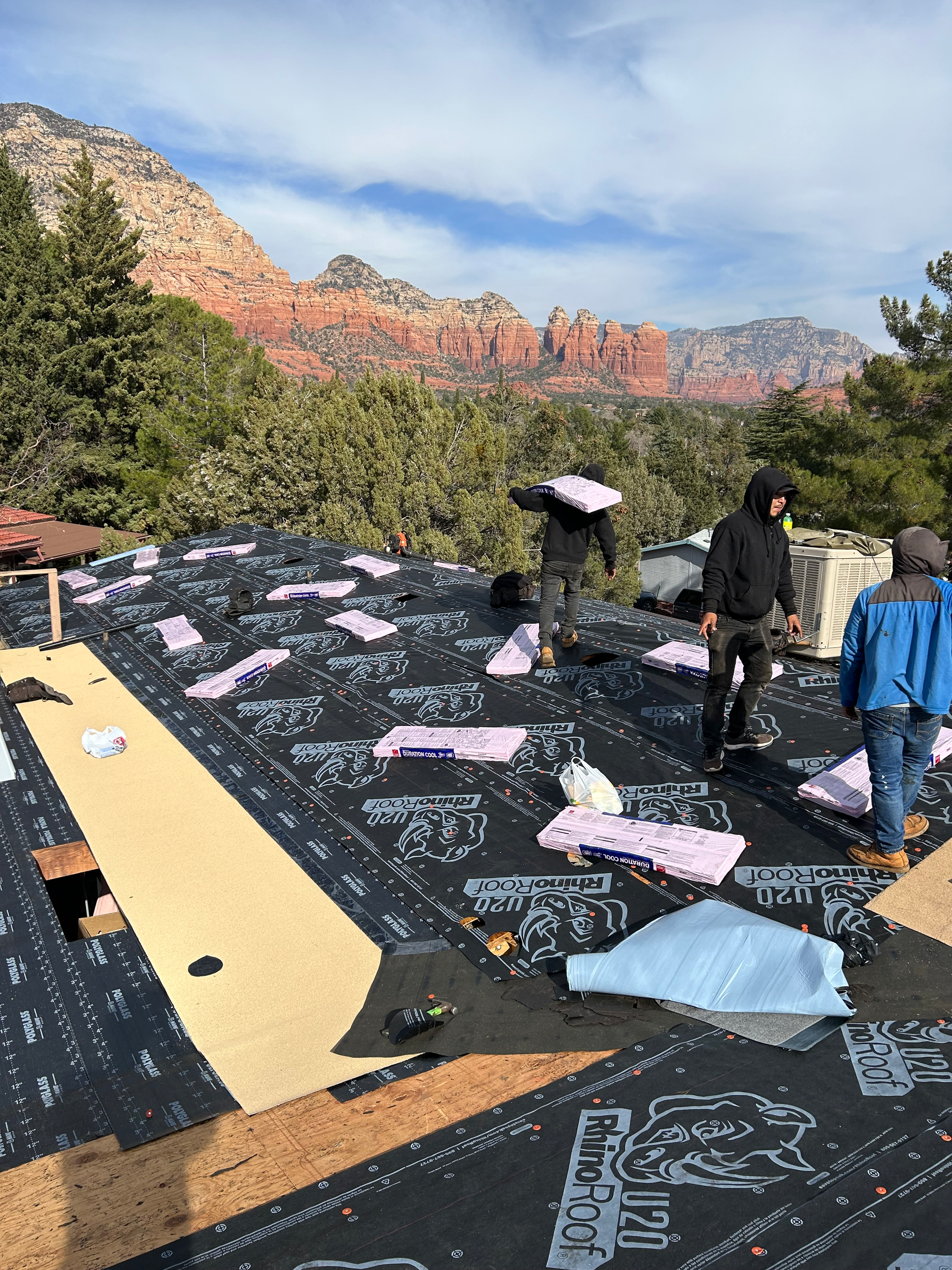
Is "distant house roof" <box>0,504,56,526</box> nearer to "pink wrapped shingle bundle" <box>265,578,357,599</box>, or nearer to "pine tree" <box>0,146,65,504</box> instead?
"pink wrapped shingle bundle" <box>265,578,357,599</box>

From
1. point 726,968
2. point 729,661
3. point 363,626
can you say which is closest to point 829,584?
point 363,626

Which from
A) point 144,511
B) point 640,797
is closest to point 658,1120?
point 640,797

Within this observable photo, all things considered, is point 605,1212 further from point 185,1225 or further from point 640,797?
point 640,797

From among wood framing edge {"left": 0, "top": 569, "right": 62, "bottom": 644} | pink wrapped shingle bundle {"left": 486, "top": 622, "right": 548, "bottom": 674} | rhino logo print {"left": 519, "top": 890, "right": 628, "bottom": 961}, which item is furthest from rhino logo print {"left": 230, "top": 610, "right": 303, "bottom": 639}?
rhino logo print {"left": 519, "top": 890, "right": 628, "bottom": 961}

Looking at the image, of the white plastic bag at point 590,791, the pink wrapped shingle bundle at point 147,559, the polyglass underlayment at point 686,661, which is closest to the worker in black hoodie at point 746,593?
the white plastic bag at point 590,791

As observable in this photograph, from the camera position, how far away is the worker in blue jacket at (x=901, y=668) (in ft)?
11.2

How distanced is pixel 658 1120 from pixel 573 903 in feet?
4.27

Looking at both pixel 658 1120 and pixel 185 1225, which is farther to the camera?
pixel 658 1120

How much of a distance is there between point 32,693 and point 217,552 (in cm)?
581

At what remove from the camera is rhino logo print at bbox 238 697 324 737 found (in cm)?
613

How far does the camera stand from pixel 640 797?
4.57m

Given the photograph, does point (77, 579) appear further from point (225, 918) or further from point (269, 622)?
point (225, 918)

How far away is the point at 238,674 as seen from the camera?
7.26 metres

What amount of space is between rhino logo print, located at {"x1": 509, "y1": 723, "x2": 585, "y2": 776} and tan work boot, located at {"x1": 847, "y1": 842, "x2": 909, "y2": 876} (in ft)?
5.78
